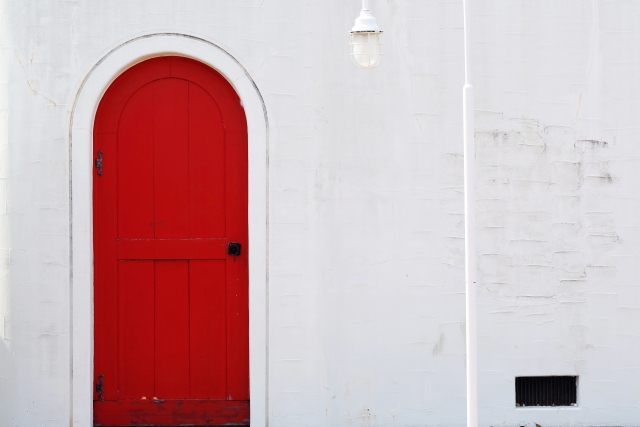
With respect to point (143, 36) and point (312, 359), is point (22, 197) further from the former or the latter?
point (312, 359)

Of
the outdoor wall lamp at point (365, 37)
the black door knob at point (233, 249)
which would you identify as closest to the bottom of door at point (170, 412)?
the black door knob at point (233, 249)

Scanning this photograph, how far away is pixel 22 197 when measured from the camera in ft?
19.7

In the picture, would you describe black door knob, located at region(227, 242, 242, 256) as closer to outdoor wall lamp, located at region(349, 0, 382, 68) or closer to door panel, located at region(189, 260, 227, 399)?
door panel, located at region(189, 260, 227, 399)

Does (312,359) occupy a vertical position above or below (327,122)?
below

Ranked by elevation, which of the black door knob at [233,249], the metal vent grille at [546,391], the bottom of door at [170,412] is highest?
the black door knob at [233,249]

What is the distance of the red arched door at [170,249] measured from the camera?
616 cm

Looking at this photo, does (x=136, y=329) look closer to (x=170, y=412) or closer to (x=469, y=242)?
(x=170, y=412)

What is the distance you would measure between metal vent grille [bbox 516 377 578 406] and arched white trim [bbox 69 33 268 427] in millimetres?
1991

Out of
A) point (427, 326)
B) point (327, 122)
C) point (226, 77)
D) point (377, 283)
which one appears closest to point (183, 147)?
point (226, 77)

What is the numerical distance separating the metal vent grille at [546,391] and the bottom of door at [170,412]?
2137 mm

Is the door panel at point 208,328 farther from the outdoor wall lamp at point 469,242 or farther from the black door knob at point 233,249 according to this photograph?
the outdoor wall lamp at point 469,242

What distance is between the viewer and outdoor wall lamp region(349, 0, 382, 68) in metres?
5.11

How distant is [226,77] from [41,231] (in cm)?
180

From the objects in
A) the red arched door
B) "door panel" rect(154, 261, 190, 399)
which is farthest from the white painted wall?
"door panel" rect(154, 261, 190, 399)
